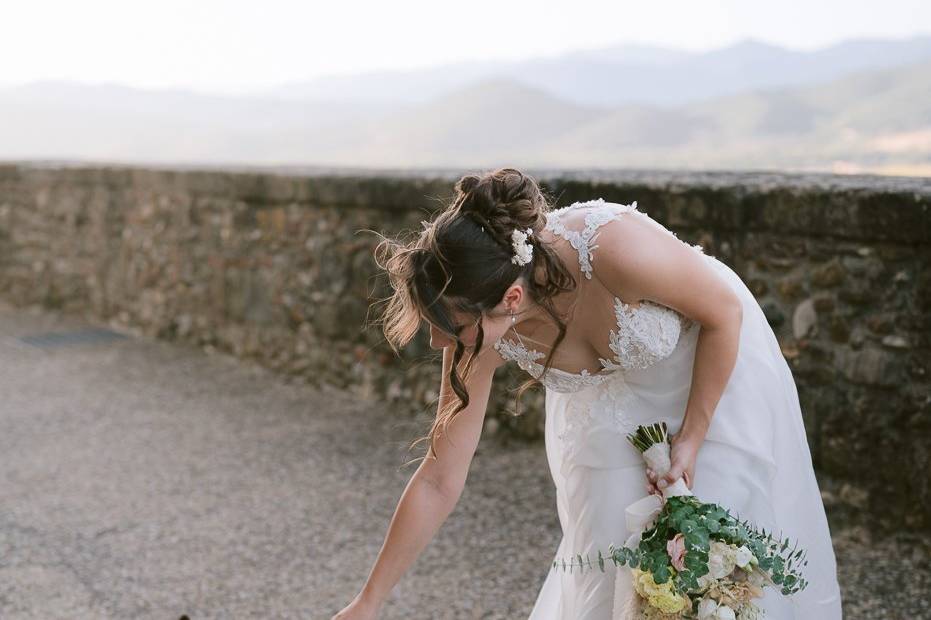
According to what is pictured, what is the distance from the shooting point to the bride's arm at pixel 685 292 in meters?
1.71

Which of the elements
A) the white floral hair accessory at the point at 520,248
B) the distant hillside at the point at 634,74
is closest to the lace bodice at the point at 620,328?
the white floral hair accessory at the point at 520,248

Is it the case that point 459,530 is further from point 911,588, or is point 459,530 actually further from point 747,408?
point 747,408

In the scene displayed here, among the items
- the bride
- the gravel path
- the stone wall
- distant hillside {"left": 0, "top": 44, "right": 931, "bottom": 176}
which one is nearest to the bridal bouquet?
the bride

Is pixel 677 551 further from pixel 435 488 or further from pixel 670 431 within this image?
pixel 435 488

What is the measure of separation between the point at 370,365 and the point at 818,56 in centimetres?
9093

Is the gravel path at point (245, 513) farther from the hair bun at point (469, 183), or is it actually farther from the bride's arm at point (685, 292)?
the hair bun at point (469, 183)

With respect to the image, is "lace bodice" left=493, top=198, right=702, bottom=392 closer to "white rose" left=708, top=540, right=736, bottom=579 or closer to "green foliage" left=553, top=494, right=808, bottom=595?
"green foliage" left=553, top=494, right=808, bottom=595

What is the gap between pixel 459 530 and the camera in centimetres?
365

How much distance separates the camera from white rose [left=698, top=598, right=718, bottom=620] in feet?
5.03

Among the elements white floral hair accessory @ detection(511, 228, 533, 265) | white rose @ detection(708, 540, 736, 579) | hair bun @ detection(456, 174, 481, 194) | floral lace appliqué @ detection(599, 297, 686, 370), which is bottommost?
white rose @ detection(708, 540, 736, 579)

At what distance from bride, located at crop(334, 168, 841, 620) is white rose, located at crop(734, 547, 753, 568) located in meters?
0.23

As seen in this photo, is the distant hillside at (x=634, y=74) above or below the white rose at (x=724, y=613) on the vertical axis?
above

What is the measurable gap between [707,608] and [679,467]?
0.90 feet

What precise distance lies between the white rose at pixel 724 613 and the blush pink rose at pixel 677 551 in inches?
3.5
